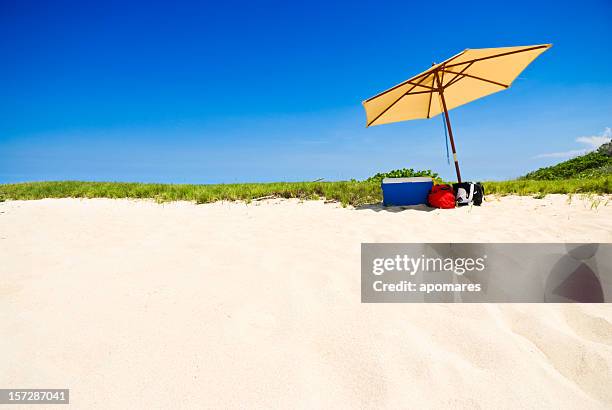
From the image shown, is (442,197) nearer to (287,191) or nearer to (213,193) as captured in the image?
(287,191)

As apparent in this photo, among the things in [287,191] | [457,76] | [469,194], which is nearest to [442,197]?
[469,194]

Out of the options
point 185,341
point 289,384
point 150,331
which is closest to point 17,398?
point 150,331

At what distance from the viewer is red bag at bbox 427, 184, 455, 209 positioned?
548cm

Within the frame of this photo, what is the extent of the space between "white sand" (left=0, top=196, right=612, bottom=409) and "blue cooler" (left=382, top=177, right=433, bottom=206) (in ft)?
7.79

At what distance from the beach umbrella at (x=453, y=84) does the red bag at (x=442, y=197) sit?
108cm

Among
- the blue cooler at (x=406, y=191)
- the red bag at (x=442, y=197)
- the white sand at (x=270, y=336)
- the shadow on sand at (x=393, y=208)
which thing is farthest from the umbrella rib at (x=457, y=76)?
the white sand at (x=270, y=336)

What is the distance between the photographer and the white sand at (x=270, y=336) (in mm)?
1513

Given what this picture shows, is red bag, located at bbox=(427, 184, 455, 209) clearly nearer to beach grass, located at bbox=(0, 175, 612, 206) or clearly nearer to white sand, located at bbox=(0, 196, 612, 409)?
beach grass, located at bbox=(0, 175, 612, 206)

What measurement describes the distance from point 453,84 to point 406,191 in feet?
10.00

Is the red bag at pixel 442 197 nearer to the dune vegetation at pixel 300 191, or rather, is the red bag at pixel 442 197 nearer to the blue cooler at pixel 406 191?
the blue cooler at pixel 406 191

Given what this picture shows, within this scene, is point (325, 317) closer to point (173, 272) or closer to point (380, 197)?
point (173, 272)

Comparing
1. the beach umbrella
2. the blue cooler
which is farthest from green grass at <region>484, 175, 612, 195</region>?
the blue cooler

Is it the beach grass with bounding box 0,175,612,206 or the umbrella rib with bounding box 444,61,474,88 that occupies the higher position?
the umbrella rib with bounding box 444,61,474,88

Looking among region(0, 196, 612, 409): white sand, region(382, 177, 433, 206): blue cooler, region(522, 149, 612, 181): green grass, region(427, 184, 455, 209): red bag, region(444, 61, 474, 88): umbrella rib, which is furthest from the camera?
region(522, 149, 612, 181): green grass
